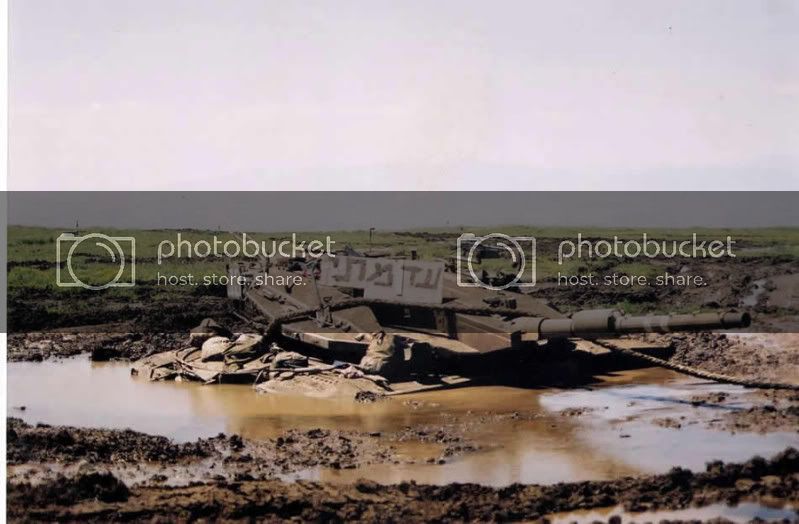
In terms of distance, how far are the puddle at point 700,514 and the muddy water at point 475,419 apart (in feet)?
3.16

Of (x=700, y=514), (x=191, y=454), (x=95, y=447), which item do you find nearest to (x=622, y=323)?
(x=700, y=514)

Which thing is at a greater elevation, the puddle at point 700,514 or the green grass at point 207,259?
the green grass at point 207,259

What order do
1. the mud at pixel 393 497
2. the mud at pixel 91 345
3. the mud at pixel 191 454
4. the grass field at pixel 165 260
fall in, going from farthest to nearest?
the grass field at pixel 165 260 < the mud at pixel 91 345 < the mud at pixel 191 454 < the mud at pixel 393 497

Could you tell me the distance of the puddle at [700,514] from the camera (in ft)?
29.0

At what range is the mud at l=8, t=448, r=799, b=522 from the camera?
9.13 m

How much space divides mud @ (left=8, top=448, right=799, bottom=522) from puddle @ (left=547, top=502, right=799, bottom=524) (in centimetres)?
10

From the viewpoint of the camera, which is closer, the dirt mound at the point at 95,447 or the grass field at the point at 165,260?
the dirt mound at the point at 95,447

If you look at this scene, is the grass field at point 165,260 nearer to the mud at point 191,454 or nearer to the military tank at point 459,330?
the military tank at point 459,330

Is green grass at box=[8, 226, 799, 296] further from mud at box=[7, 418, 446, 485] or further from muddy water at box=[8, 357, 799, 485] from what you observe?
mud at box=[7, 418, 446, 485]

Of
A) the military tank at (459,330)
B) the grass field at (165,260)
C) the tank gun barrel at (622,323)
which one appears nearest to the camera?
the tank gun barrel at (622,323)

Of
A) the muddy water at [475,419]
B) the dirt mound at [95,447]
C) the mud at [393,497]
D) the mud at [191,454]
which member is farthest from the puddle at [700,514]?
the dirt mound at [95,447]

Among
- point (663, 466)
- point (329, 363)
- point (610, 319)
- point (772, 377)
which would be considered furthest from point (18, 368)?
point (772, 377)

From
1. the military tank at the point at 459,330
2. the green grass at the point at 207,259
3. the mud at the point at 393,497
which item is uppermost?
the green grass at the point at 207,259

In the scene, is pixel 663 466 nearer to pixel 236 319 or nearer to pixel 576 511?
pixel 576 511
